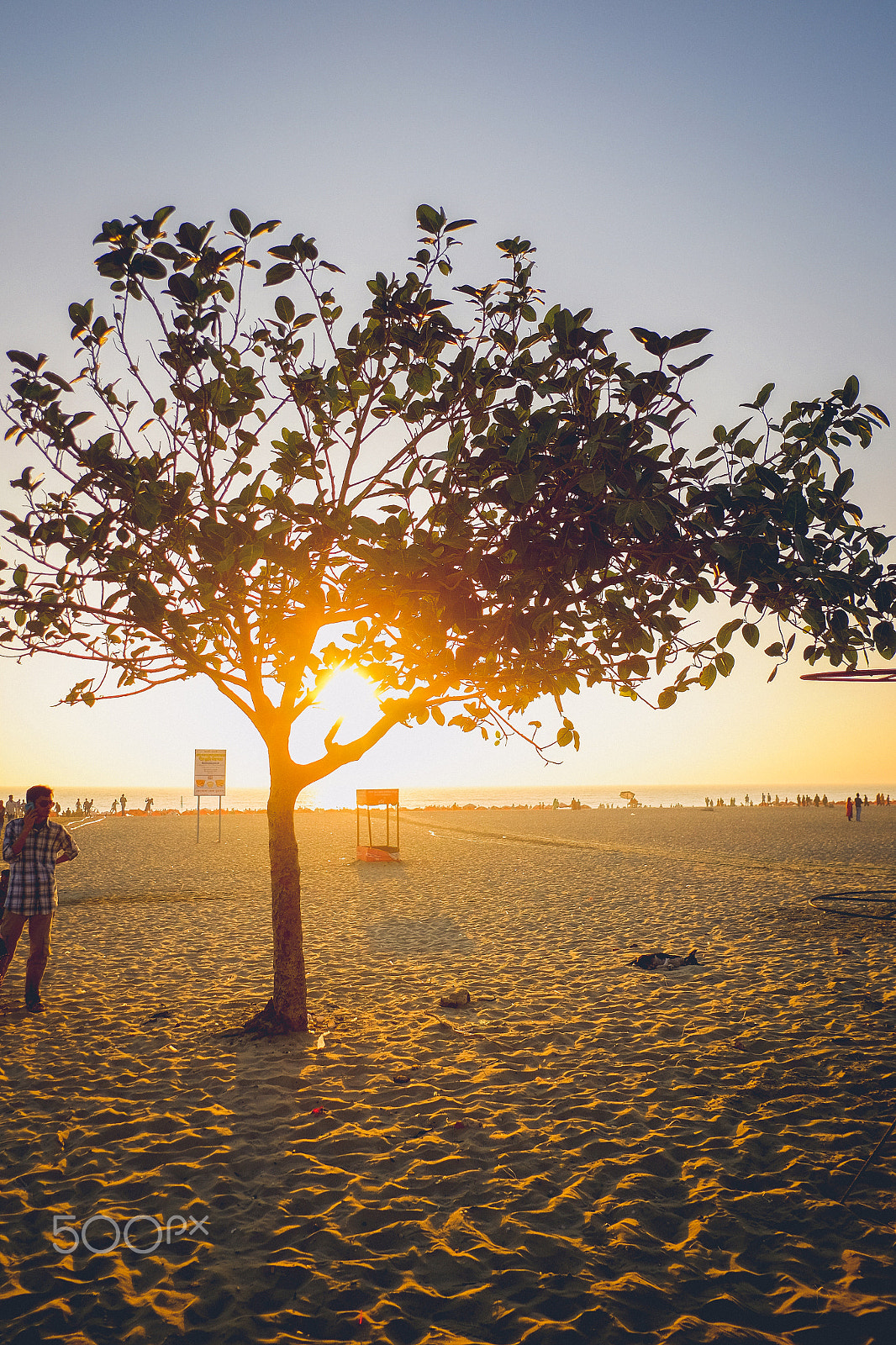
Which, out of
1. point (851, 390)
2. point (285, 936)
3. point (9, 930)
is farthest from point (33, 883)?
point (851, 390)

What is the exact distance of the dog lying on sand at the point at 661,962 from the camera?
10.9 m

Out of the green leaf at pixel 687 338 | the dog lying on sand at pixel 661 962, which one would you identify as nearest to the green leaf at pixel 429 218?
the green leaf at pixel 687 338

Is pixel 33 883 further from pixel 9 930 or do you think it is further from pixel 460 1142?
pixel 460 1142

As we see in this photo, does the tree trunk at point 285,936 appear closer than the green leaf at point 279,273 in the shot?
No

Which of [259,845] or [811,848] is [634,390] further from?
[259,845]

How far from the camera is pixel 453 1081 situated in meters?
7.07

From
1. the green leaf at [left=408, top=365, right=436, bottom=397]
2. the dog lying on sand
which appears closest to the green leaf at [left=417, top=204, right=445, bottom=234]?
the green leaf at [left=408, top=365, right=436, bottom=397]

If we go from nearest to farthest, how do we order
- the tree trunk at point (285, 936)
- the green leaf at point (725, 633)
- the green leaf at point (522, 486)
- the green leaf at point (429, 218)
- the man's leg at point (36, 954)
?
the green leaf at point (522, 486) < the green leaf at point (725, 633) < the green leaf at point (429, 218) < the tree trunk at point (285, 936) < the man's leg at point (36, 954)

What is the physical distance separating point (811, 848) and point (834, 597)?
27019mm

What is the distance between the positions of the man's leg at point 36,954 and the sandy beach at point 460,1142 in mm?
478

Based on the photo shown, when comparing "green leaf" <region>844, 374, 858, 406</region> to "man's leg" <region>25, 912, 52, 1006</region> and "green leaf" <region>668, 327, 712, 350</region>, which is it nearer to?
"green leaf" <region>668, 327, 712, 350</region>

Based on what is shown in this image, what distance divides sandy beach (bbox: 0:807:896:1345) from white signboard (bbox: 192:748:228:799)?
1969 cm

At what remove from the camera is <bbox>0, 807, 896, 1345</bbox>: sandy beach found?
3906mm

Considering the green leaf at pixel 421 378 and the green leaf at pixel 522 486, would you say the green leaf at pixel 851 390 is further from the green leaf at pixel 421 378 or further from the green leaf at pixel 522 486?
the green leaf at pixel 421 378
